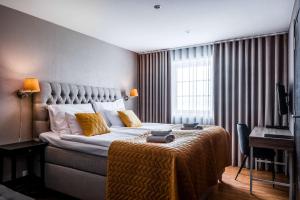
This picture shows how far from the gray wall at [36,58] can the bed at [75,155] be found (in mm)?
223

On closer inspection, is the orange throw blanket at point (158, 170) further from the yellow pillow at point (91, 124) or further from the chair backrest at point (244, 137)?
the chair backrest at point (244, 137)

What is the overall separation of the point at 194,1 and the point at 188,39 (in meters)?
1.64

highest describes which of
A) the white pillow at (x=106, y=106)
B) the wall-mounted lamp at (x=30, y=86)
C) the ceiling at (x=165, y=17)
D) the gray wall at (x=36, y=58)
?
the ceiling at (x=165, y=17)

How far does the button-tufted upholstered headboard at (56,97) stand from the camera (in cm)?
301

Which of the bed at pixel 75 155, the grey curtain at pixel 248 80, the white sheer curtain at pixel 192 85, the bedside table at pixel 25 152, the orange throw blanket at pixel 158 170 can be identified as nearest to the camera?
the orange throw blanket at pixel 158 170

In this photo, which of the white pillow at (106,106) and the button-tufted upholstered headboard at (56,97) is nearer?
the button-tufted upholstered headboard at (56,97)

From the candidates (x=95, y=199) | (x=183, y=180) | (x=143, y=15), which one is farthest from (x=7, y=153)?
(x=143, y=15)

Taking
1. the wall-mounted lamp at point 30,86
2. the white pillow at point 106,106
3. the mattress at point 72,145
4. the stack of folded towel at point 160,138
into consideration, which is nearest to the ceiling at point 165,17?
the wall-mounted lamp at point 30,86

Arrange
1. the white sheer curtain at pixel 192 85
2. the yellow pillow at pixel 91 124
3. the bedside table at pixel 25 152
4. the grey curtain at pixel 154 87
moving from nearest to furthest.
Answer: the bedside table at pixel 25 152, the yellow pillow at pixel 91 124, the white sheer curtain at pixel 192 85, the grey curtain at pixel 154 87

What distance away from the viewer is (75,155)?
2.53 metres

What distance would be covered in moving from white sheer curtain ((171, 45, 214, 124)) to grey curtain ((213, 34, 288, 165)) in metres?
0.19

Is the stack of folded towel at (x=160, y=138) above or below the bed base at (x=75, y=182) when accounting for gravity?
above

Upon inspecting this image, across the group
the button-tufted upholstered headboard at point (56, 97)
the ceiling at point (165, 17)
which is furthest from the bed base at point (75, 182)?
the ceiling at point (165, 17)

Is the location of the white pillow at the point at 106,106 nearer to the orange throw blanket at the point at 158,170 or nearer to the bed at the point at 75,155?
the bed at the point at 75,155
